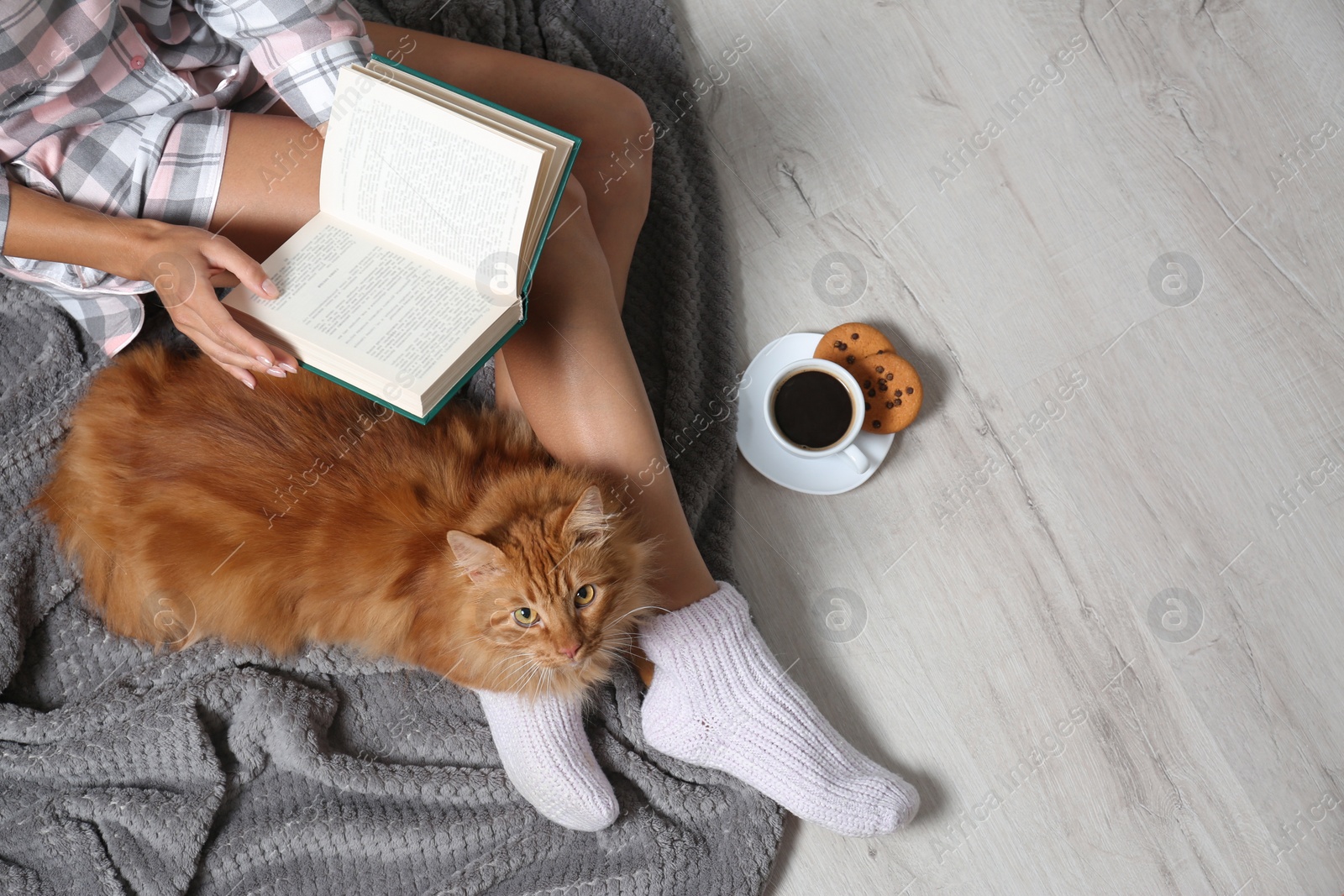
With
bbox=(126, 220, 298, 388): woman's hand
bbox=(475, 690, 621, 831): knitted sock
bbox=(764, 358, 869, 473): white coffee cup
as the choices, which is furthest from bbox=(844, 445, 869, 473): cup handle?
bbox=(126, 220, 298, 388): woman's hand

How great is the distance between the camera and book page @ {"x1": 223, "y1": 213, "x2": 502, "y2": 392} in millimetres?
759

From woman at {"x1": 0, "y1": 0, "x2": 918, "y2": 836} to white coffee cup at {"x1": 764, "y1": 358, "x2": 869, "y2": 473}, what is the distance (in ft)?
0.69

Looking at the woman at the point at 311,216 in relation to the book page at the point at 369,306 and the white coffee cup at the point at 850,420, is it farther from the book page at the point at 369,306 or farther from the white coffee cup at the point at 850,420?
the white coffee cup at the point at 850,420

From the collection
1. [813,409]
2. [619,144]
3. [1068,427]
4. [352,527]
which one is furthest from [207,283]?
[1068,427]

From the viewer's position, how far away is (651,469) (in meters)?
0.97

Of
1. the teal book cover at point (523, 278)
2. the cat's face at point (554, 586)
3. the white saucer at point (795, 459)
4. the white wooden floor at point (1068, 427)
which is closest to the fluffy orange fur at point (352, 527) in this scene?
the cat's face at point (554, 586)

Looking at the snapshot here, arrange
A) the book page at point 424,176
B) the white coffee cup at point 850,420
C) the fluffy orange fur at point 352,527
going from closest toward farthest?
1. the book page at point 424,176
2. the fluffy orange fur at point 352,527
3. the white coffee cup at point 850,420

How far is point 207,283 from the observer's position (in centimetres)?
77

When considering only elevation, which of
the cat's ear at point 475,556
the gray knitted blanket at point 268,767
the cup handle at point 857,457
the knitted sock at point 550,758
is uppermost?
the cup handle at point 857,457

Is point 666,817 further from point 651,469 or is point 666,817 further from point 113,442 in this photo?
point 113,442

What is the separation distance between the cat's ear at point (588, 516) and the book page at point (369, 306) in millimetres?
176

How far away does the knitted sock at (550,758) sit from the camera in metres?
1.00

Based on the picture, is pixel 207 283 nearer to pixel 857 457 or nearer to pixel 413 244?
pixel 413 244

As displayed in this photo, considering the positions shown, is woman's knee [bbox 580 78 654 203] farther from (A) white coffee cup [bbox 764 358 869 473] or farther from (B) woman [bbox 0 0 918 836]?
(A) white coffee cup [bbox 764 358 869 473]
